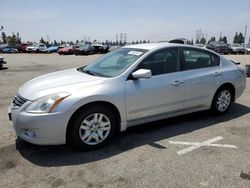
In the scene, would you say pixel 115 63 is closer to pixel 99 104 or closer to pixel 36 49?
pixel 99 104

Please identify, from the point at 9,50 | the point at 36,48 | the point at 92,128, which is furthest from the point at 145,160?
the point at 9,50

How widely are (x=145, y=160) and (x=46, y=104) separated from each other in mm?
1541

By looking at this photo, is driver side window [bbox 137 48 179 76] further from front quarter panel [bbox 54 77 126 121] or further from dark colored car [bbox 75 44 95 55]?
dark colored car [bbox 75 44 95 55]

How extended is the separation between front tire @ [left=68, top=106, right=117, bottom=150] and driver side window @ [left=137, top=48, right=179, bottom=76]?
1.02 metres

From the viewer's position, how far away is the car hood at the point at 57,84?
394cm

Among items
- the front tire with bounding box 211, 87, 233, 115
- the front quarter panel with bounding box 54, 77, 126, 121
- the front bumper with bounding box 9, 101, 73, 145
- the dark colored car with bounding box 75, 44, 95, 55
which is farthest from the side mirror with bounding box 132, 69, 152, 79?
the dark colored car with bounding box 75, 44, 95, 55

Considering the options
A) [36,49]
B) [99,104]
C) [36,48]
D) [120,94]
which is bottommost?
[99,104]

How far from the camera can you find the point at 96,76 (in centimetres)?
446

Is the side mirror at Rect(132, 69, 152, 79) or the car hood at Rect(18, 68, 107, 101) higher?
the side mirror at Rect(132, 69, 152, 79)

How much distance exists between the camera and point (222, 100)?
5684 millimetres

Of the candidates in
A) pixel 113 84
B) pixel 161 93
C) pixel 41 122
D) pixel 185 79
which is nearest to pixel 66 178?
pixel 41 122

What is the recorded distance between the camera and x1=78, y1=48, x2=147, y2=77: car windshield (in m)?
4.52

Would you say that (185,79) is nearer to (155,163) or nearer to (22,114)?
(155,163)

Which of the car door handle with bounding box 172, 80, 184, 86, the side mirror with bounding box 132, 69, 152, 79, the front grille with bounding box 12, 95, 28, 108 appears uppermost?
the side mirror with bounding box 132, 69, 152, 79
